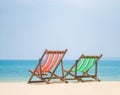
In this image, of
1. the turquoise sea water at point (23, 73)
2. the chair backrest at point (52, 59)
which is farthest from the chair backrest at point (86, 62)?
the turquoise sea water at point (23, 73)

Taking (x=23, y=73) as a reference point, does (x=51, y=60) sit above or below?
above

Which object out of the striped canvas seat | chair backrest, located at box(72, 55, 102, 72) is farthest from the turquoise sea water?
the striped canvas seat

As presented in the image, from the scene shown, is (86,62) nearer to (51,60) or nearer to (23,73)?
(51,60)

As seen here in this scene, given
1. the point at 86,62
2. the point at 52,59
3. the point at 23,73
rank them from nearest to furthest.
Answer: the point at 52,59 < the point at 86,62 < the point at 23,73

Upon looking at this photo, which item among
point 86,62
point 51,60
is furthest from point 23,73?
point 51,60

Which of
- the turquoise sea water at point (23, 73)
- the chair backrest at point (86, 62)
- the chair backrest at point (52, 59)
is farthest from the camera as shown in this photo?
the turquoise sea water at point (23, 73)

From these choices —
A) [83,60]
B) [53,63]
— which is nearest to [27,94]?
[53,63]

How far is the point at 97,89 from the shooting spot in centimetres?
690

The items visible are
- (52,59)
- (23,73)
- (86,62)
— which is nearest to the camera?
(52,59)

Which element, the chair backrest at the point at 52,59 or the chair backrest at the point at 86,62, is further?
the chair backrest at the point at 86,62

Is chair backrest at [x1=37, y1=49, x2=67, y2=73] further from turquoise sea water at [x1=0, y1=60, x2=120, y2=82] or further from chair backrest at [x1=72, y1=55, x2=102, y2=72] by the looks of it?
turquoise sea water at [x1=0, y1=60, x2=120, y2=82]

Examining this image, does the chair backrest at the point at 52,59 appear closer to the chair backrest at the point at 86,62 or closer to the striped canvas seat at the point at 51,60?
the striped canvas seat at the point at 51,60

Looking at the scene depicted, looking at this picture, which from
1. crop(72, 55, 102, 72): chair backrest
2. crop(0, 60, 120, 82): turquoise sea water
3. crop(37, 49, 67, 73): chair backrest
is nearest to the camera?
crop(37, 49, 67, 73): chair backrest

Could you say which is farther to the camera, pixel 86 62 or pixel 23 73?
pixel 23 73
